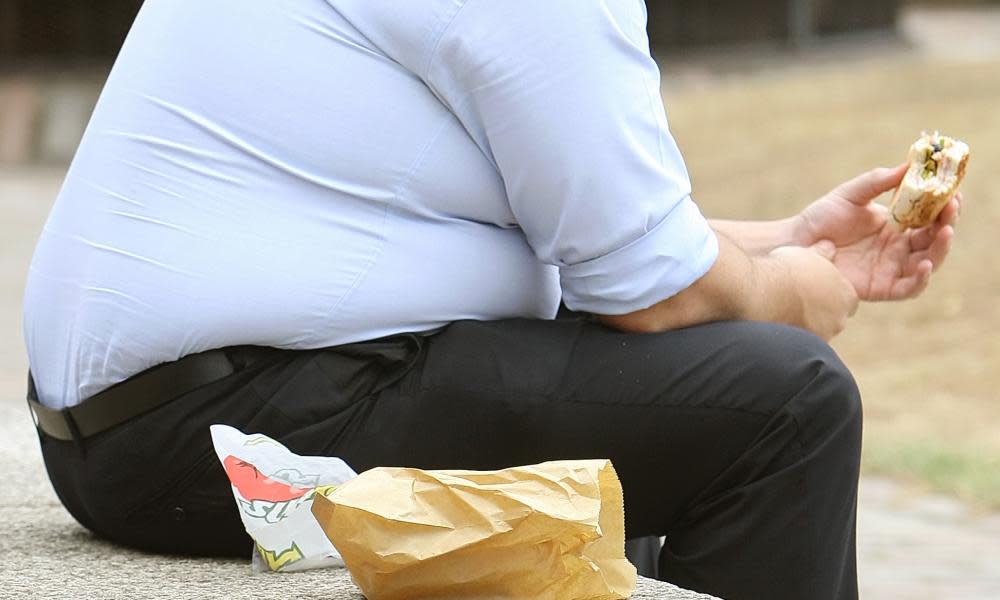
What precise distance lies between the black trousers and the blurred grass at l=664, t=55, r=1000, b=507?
268cm

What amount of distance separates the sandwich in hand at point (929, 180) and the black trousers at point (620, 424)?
1.62 ft

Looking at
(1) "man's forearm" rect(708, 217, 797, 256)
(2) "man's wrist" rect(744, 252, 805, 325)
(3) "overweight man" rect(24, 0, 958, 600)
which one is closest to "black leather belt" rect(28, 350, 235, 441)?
(3) "overweight man" rect(24, 0, 958, 600)

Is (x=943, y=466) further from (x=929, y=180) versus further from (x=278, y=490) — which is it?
(x=278, y=490)

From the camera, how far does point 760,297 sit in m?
1.82

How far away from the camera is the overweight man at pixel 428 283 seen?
5.32 ft

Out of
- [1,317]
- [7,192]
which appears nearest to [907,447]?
[1,317]

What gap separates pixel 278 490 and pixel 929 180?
101 centimetres

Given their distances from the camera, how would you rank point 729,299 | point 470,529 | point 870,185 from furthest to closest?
point 870,185 → point 729,299 → point 470,529

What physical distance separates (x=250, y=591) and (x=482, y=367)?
0.34 m

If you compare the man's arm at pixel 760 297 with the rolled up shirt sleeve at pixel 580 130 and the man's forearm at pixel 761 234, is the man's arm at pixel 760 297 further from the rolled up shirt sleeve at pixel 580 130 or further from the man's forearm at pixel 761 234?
the man's forearm at pixel 761 234

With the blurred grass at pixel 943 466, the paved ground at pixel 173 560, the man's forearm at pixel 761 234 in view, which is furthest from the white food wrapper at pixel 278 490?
the blurred grass at pixel 943 466

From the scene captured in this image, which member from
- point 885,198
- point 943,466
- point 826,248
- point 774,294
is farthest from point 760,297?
point 885,198

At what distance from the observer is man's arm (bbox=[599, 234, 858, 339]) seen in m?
1.72

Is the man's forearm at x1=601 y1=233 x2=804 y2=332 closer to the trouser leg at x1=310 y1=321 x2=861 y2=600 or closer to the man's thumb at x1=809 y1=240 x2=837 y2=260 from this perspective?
the trouser leg at x1=310 y1=321 x2=861 y2=600
